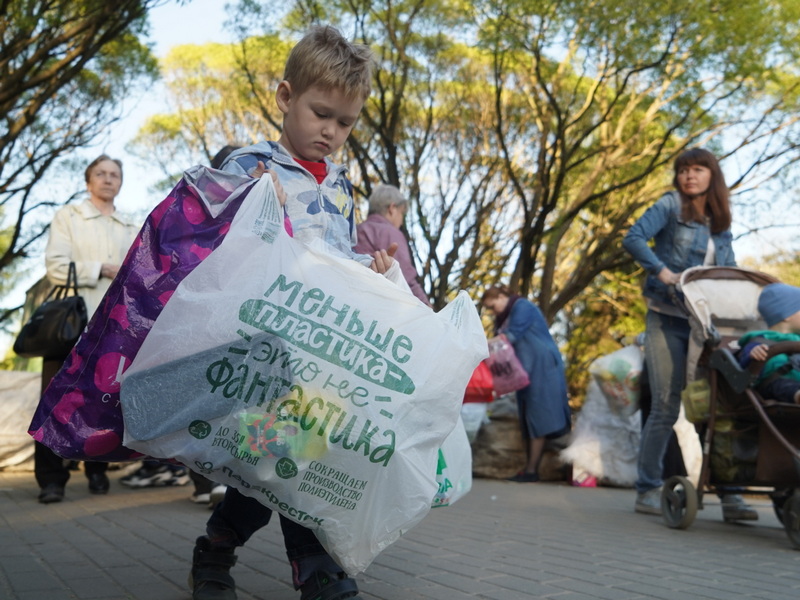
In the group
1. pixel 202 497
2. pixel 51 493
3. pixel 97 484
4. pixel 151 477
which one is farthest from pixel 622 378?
pixel 51 493

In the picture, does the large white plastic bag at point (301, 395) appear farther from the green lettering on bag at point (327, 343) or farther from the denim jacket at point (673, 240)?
the denim jacket at point (673, 240)

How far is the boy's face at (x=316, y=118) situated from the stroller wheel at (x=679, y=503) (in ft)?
11.5

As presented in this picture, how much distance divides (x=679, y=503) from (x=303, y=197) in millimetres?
3612

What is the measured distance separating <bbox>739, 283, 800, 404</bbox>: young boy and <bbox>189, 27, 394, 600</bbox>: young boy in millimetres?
2953

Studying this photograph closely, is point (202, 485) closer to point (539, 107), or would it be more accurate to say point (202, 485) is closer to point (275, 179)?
point (275, 179)

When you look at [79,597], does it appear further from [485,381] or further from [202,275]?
[485,381]

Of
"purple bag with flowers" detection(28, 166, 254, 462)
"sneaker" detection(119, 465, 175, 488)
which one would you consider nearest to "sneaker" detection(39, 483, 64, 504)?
"sneaker" detection(119, 465, 175, 488)

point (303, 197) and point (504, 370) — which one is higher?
point (303, 197)

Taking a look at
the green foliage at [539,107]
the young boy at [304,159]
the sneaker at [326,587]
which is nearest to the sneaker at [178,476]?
the young boy at [304,159]

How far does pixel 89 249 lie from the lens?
6.26 meters

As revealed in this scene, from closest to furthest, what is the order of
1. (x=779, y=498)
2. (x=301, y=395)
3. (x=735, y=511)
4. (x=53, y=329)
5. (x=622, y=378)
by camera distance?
1. (x=301, y=395)
2. (x=779, y=498)
3. (x=53, y=329)
4. (x=735, y=511)
5. (x=622, y=378)

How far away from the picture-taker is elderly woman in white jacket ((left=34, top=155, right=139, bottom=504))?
5.88 meters

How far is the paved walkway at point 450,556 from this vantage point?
3.32 m

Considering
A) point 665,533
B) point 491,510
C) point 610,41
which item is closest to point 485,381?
point 491,510
